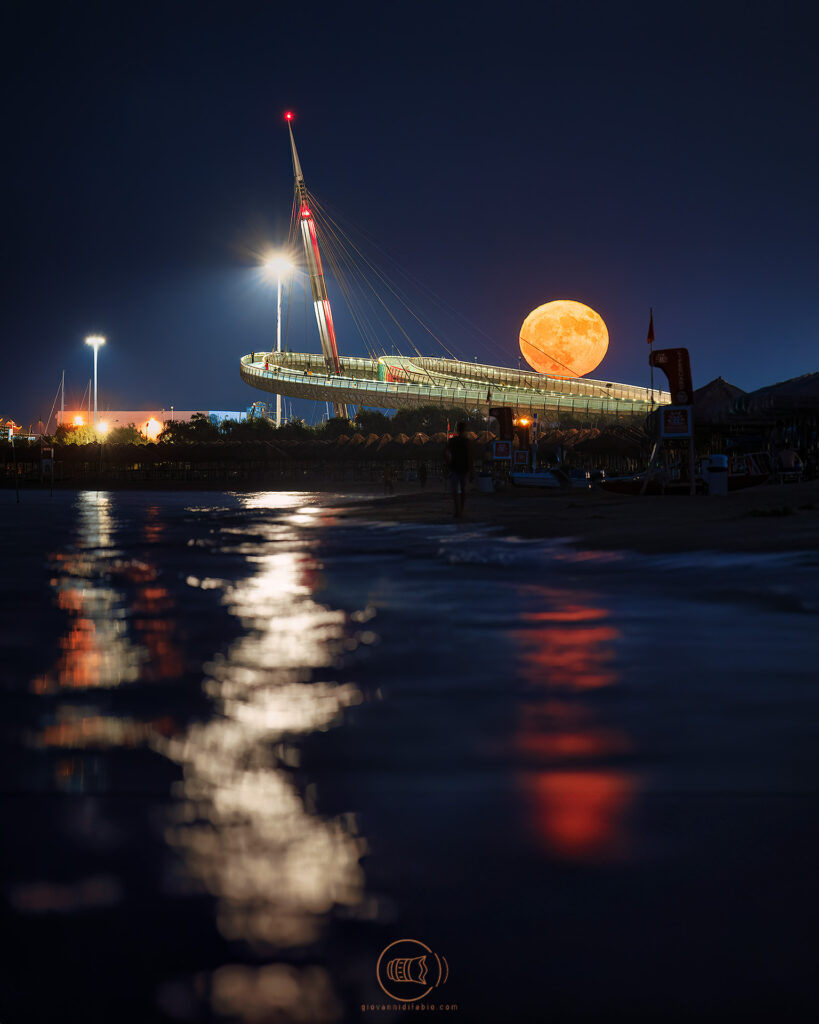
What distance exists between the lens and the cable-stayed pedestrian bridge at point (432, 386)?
422 ft

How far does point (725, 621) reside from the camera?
21.4ft

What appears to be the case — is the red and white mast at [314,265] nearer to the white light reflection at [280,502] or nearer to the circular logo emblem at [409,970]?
the white light reflection at [280,502]

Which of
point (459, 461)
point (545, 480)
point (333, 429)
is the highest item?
point (333, 429)

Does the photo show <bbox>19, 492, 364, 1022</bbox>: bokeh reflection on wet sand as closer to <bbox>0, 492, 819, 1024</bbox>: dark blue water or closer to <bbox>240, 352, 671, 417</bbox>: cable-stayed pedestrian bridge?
Answer: <bbox>0, 492, 819, 1024</bbox>: dark blue water

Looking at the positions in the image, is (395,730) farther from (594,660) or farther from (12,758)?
(594,660)

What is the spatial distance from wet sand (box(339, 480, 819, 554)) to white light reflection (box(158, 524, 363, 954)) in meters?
7.61

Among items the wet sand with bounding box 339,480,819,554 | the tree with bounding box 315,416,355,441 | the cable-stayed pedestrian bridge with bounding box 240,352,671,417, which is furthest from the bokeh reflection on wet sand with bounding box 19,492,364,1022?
the cable-stayed pedestrian bridge with bounding box 240,352,671,417

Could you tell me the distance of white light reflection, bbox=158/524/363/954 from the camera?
2192 millimetres

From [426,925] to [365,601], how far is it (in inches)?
229

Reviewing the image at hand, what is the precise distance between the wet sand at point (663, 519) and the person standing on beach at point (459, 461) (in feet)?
1.62

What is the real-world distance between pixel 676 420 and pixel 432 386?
109623mm

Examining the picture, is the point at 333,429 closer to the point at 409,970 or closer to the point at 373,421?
the point at 373,421

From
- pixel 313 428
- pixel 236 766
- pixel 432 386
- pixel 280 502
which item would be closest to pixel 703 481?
pixel 280 502

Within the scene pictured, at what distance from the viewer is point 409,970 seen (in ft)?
6.29
